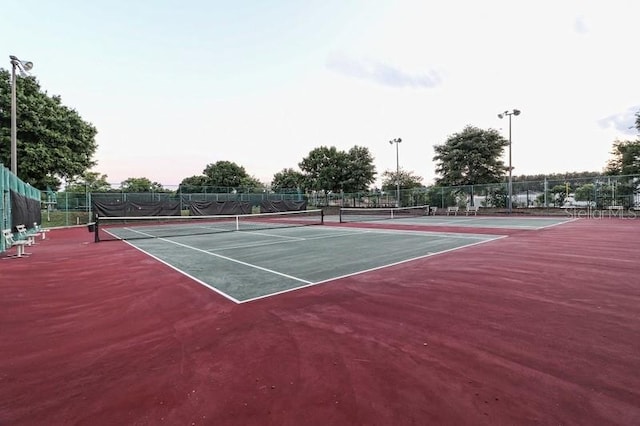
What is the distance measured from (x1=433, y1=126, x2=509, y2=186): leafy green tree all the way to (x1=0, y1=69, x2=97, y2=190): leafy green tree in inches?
1578

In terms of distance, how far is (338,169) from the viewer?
50.3 meters

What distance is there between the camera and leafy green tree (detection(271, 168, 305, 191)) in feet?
188

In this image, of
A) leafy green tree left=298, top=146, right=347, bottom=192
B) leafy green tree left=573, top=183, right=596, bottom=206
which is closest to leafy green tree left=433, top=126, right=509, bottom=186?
leafy green tree left=573, top=183, right=596, bottom=206

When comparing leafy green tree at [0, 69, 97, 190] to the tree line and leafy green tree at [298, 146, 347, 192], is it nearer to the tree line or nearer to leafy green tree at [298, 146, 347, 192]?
the tree line

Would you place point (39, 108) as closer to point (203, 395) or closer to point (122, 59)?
point (122, 59)

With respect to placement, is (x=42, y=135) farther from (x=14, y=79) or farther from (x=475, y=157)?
(x=475, y=157)

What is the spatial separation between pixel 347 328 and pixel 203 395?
6.22ft

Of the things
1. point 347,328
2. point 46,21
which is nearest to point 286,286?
point 347,328

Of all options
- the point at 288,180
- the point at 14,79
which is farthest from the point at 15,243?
the point at 288,180

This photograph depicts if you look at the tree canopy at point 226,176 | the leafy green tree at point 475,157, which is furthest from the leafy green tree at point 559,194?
the tree canopy at point 226,176

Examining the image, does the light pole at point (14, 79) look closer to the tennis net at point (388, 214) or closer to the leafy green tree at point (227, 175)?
the tennis net at point (388, 214)

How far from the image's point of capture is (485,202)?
33812 millimetres

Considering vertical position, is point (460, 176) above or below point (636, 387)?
above

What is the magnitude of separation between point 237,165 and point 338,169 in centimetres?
2610
